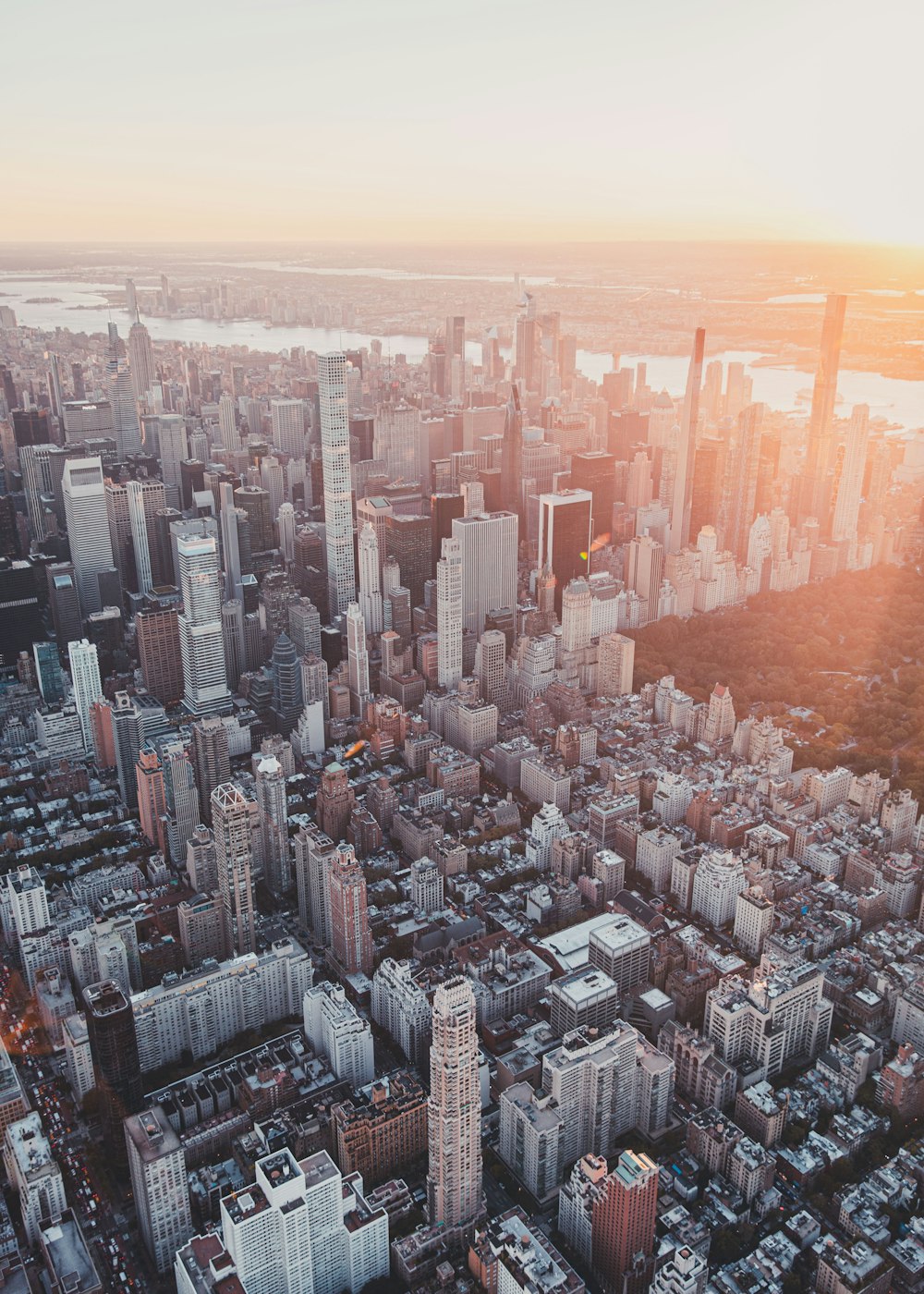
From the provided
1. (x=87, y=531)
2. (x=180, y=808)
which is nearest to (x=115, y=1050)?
(x=180, y=808)

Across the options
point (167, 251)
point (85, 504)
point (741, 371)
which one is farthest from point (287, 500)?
point (741, 371)

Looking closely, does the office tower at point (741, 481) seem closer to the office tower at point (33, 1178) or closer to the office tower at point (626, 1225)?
the office tower at point (626, 1225)

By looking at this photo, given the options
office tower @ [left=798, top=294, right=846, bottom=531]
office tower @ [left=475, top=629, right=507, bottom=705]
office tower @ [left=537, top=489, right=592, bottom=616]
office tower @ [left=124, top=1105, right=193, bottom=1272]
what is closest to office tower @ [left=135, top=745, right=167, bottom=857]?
office tower @ [left=124, top=1105, right=193, bottom=1272]

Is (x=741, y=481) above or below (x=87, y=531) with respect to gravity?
above

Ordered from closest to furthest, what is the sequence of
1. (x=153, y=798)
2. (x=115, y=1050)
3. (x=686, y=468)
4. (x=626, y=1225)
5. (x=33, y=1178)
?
(x=626, y=1225), (x=33, y=1178), (x=115, y=1050), (x=153, y=798), (x=686, y=468)

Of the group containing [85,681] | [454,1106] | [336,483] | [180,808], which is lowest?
[180,808]

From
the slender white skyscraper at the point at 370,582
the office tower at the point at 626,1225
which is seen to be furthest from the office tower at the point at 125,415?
the office tower at the point at 626,1225

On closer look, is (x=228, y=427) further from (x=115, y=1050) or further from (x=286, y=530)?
(x=115, y=1050)
